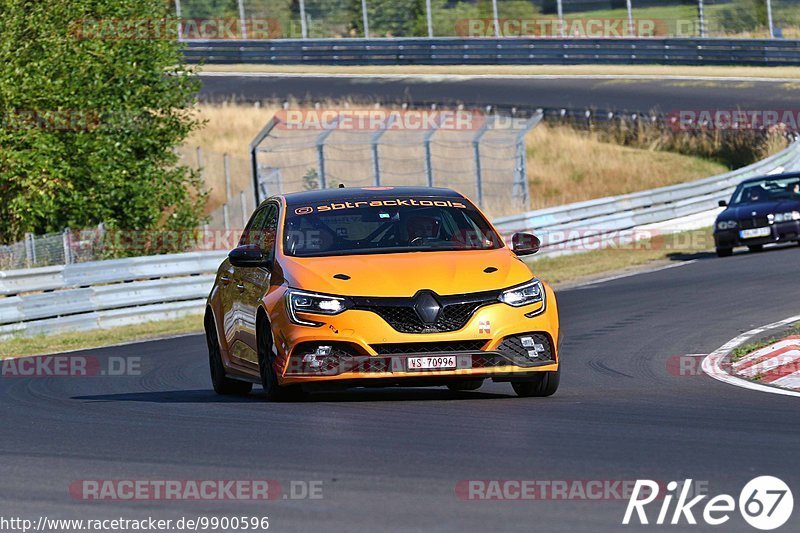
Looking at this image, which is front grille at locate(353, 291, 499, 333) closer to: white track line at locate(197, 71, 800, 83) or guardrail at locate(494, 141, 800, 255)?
guardrail at locate(494, 141, 800, 255)

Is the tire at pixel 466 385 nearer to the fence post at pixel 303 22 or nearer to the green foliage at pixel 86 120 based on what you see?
the green foliage at pixel 86 120

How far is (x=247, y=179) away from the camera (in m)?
38.6

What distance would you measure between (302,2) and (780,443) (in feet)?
153

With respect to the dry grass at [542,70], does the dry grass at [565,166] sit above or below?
below

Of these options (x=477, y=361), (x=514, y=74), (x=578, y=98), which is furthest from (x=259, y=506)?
(x=514, y=74)

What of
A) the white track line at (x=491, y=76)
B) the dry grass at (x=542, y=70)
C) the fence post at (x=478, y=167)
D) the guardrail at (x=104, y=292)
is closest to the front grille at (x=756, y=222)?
the fence post at (x=478, y=167)

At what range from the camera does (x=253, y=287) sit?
1109 cm

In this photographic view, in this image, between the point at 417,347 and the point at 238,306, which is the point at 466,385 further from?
the point at 238,306

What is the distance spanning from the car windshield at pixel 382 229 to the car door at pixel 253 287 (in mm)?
231

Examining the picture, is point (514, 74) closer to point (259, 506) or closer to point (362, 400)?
point (362, 400)

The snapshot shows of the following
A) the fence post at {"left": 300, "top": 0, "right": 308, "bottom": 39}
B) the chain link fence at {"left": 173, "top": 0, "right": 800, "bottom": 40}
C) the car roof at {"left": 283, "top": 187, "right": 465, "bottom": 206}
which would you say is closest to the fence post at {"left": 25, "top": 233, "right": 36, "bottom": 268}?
the car roof at {"left": 283, "top": 187, "right": 465, "bottom": 206}

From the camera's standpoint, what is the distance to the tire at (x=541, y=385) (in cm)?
1042

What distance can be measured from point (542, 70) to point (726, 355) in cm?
3983

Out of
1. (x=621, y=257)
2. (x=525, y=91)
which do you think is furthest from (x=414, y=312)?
(x=525, y=91)
